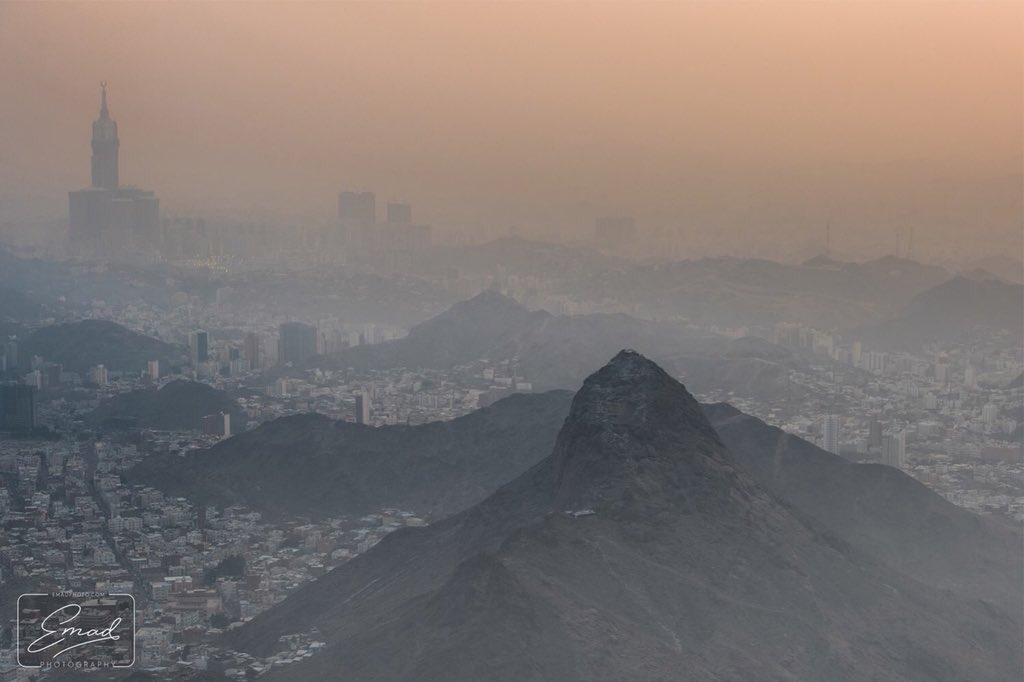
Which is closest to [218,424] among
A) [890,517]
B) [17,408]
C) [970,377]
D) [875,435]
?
[17,408]

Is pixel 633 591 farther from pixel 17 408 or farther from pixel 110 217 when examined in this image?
pixel 110 217

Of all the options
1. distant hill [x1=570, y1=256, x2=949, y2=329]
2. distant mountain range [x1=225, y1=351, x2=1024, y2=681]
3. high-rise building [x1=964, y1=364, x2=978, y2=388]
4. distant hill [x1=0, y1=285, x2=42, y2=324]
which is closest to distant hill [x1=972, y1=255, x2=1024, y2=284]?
distant hill [x1=570, y1=256, x2=949, y2=329]

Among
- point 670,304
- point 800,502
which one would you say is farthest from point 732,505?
point 670,304

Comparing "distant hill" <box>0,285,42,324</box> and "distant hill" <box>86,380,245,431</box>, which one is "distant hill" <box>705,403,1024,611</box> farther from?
"distant hill" <box>0,285,42,324</box>

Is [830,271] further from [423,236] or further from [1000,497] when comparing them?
[1000,497]

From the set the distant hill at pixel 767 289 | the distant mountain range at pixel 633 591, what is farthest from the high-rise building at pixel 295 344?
the distant mountain range at pixel 633 591

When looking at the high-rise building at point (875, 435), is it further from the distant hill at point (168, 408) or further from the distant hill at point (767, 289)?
the distant hill at point (767, 289)
